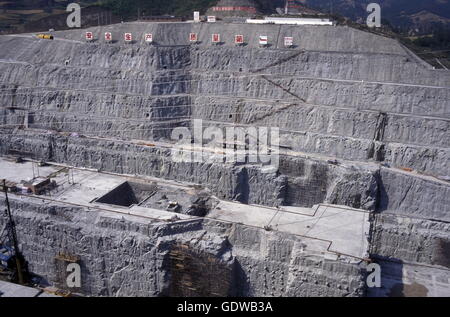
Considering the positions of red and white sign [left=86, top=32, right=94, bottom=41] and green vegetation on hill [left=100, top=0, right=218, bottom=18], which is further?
green vegetation on hill [left=100, top=0, right=218, bottom=18]

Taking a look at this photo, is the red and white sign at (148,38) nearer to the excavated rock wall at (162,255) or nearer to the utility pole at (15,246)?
the excavated rock wall at (162,255)

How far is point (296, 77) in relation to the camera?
35344 mm

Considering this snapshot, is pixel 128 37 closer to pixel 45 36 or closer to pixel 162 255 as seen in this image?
pixel 45 36

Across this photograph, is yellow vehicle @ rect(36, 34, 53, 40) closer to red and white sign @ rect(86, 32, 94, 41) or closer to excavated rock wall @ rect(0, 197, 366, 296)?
red and white sign @ rect(86, 32, 94, 41)

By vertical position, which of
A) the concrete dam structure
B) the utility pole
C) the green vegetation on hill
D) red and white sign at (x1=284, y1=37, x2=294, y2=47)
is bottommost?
the utility pole

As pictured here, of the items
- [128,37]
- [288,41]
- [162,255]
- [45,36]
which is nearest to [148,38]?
[128,37]

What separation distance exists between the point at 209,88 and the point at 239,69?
10.2 ft

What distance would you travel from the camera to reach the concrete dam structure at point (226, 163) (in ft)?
75.5

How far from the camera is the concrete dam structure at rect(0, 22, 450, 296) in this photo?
2300 cm

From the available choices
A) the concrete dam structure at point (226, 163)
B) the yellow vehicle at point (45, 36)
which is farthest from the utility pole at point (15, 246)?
the yellow vehicle at point (45, 36)

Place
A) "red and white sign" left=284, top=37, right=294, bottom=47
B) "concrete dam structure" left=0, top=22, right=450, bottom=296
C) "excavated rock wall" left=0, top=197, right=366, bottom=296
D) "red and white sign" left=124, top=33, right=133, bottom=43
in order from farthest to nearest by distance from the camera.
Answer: "red and white sign" left=124, top=33, right=133, bottom=43 → "red and white sign" left=284, top=37, right=294, bottom=47 → "concrete dam structure" left=0, top=22, right=450, bottom=296 → "excavated rock wall" left=0, top=197, right=366, bottom=296

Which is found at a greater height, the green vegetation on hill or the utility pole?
the green vegetation on hill

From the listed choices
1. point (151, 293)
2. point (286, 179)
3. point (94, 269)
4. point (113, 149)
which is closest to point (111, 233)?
point (94, 269)

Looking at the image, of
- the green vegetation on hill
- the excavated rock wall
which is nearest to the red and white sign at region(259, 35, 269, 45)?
the excavated rock wall
